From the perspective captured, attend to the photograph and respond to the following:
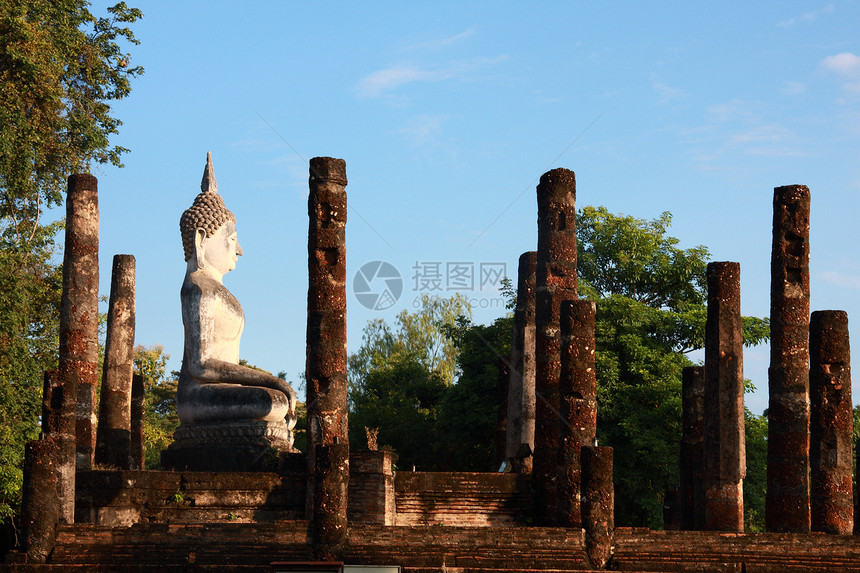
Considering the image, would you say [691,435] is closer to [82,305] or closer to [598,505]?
[598,505]

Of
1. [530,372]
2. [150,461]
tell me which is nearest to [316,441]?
[530,372]

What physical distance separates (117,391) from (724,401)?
10.1 m

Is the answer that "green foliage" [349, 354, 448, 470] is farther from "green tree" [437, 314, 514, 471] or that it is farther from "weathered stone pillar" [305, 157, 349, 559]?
"weathered stone pillar" [305, 157, 349, 559]

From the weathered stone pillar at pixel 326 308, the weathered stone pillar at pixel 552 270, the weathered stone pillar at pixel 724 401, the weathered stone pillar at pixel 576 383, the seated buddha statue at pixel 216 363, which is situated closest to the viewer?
the weathered stone pillar at pixel 576 383

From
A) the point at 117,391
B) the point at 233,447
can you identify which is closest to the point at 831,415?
the point at 233,447

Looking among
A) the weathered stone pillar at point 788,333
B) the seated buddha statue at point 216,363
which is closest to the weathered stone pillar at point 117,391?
the seated buddha statue at point 216,363

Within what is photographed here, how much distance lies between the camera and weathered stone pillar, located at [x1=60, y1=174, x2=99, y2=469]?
611 inches

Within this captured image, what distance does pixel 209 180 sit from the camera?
738 inches

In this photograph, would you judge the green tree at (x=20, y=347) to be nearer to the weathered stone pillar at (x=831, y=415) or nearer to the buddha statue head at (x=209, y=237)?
the buddha statue head at (x=209, y=237)

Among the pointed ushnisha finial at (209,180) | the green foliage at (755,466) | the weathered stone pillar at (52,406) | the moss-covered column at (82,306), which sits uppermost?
the pointed ushnisha finial at (209,180)

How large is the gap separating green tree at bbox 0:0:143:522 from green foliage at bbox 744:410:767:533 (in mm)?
15491

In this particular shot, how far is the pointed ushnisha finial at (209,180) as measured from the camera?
61.4 feet

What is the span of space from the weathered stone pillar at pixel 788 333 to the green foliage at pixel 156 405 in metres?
19.1

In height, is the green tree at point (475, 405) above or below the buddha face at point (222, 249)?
below
